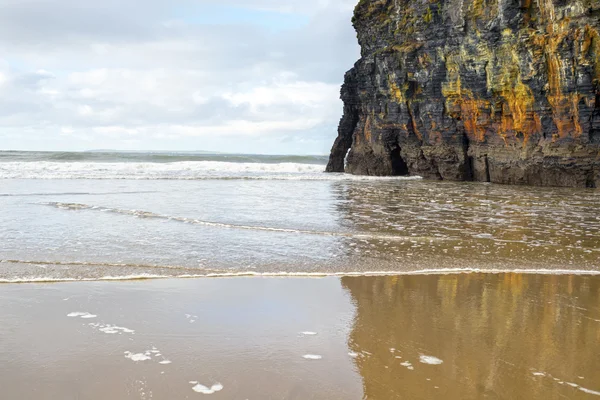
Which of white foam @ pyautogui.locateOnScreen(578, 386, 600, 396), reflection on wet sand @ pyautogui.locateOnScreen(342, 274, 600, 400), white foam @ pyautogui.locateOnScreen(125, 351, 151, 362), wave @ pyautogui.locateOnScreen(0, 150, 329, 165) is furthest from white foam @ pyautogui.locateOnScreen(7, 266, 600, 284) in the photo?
wave @ pyautogui.locateOnScreen(0, 150, 329, 165)

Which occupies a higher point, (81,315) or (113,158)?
(113,158)

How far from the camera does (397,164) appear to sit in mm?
35250

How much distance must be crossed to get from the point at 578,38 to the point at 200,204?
52.9ft

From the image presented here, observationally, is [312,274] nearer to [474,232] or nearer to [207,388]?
[207,388]

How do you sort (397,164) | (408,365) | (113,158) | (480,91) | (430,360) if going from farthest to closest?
(113,158), (397,164), (480,91), (430,360), (408,365)

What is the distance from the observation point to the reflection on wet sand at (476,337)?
3811 mm

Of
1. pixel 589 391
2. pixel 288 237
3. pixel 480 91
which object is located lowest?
pixel 589 391

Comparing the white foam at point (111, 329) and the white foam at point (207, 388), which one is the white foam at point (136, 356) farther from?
the white foam at point (207, 388)

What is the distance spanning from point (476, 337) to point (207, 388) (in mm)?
2460

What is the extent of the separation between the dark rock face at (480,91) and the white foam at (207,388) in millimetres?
21854

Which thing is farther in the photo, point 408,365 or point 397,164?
point 397,164

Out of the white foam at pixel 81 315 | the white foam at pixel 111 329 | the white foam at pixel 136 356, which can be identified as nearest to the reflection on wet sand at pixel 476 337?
the white foam at pixel 136 356

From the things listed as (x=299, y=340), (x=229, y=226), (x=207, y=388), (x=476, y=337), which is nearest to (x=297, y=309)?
(x=299, y=340)

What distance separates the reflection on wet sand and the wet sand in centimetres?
2
